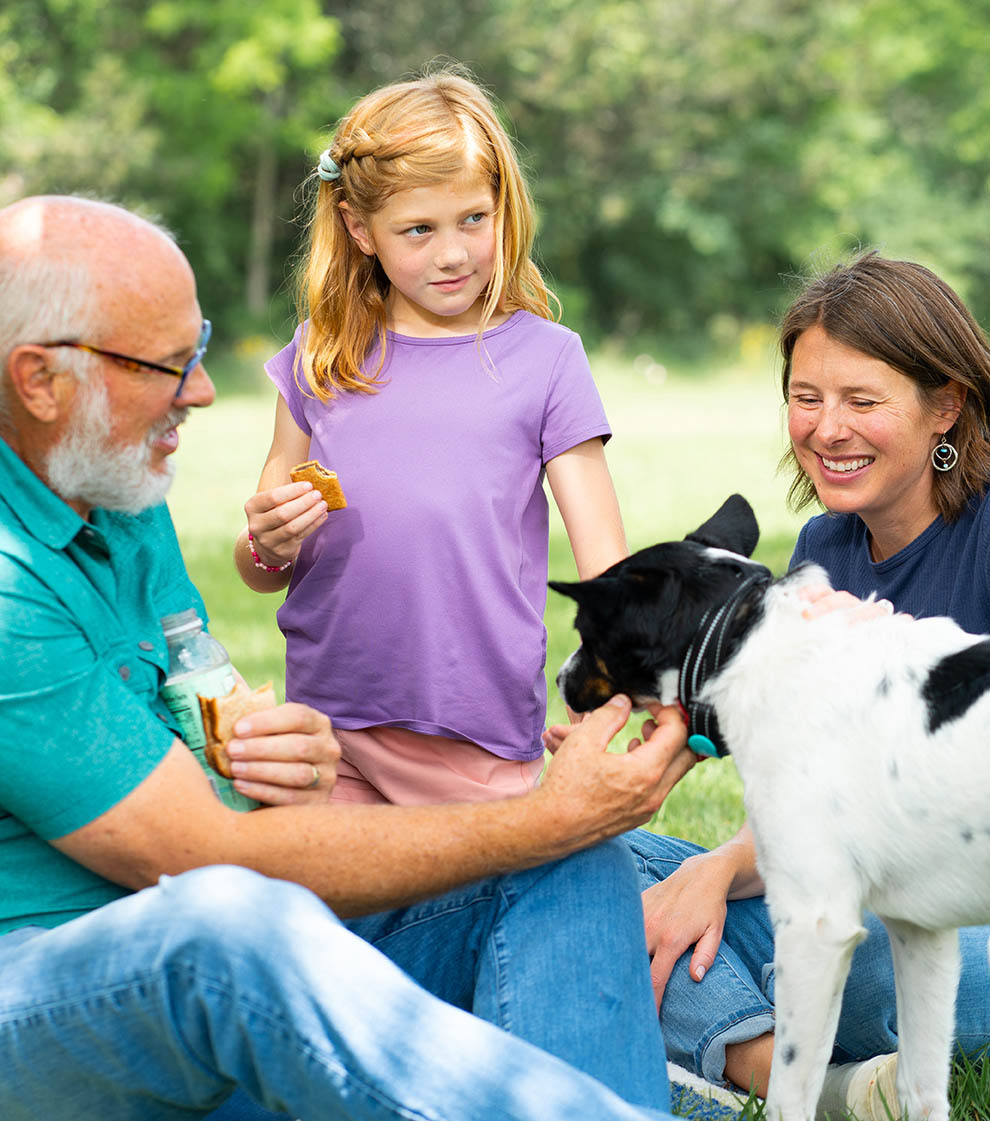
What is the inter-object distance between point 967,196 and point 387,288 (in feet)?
115

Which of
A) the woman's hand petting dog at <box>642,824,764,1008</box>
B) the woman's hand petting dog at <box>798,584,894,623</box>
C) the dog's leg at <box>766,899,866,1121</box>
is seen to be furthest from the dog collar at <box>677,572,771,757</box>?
the woman's hand petting dog at <box>642,824,764,1008</box>

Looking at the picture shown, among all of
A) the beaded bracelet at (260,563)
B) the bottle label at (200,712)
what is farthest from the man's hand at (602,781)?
the beaded bracelet at (260,563)

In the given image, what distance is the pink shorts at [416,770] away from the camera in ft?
12.3

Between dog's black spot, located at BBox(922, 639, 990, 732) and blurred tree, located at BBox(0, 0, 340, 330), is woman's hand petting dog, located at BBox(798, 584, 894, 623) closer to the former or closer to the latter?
dog's black spot, located at BBox(922, 639, 990, 732)

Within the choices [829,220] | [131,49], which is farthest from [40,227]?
[829,220]

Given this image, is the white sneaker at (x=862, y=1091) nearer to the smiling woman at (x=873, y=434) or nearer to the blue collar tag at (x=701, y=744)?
the blue collar tag at (x=701, y=744)

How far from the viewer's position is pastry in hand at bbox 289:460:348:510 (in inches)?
140

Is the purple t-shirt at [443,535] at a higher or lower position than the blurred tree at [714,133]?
lower

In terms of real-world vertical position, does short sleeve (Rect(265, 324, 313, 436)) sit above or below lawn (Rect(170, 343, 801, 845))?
above

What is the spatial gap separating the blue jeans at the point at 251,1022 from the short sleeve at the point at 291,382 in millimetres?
1918

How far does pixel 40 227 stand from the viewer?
2.58 m

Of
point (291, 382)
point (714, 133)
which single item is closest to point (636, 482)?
point (291, 382)

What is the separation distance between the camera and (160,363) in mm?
2695

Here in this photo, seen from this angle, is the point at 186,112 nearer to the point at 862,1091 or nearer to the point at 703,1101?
the point at 703,1101
